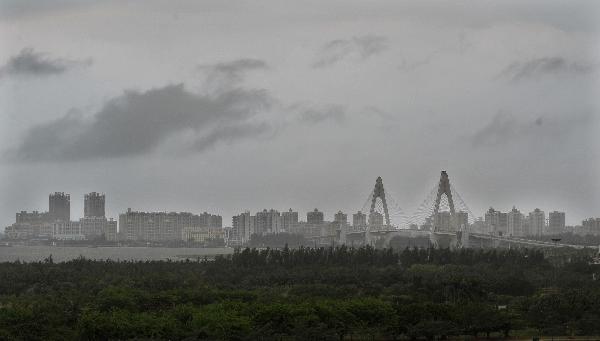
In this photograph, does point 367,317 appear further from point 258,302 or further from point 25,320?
point 25,320

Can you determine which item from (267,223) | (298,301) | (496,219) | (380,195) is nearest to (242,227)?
(267,223)

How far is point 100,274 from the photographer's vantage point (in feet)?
203

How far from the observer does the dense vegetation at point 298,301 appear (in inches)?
1449

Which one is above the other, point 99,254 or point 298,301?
point 99,254

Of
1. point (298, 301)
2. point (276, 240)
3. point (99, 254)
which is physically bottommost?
point (298, 301)

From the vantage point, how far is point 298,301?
1687 inches

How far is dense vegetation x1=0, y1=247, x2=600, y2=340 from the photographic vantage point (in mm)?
36812

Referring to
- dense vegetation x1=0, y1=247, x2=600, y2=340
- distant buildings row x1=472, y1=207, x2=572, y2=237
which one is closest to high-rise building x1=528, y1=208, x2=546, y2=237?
distant buildings row x1=472, y1=207, x2=572, y2=237

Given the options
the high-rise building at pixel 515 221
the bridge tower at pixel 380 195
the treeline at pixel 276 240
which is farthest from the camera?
the high-rise building at pixel 515 221

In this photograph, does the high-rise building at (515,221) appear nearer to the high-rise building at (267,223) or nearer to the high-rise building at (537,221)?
the high-rise building at (537,221)

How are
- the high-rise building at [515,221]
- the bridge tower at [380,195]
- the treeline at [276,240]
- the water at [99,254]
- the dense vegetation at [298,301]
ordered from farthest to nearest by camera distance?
1. the high-rise building at [515,221]
2. the treeline at [276,240]
3. the water at [99,254]
4. the bridge tower at [380,195]
5. the dense vegetation at [298,301]

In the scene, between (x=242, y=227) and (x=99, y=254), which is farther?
(x=242, y=227)

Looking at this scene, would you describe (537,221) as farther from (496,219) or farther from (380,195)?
(380,195)

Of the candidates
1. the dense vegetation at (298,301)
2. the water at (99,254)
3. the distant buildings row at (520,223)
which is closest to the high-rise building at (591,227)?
the distant buildings row at (520,223)
